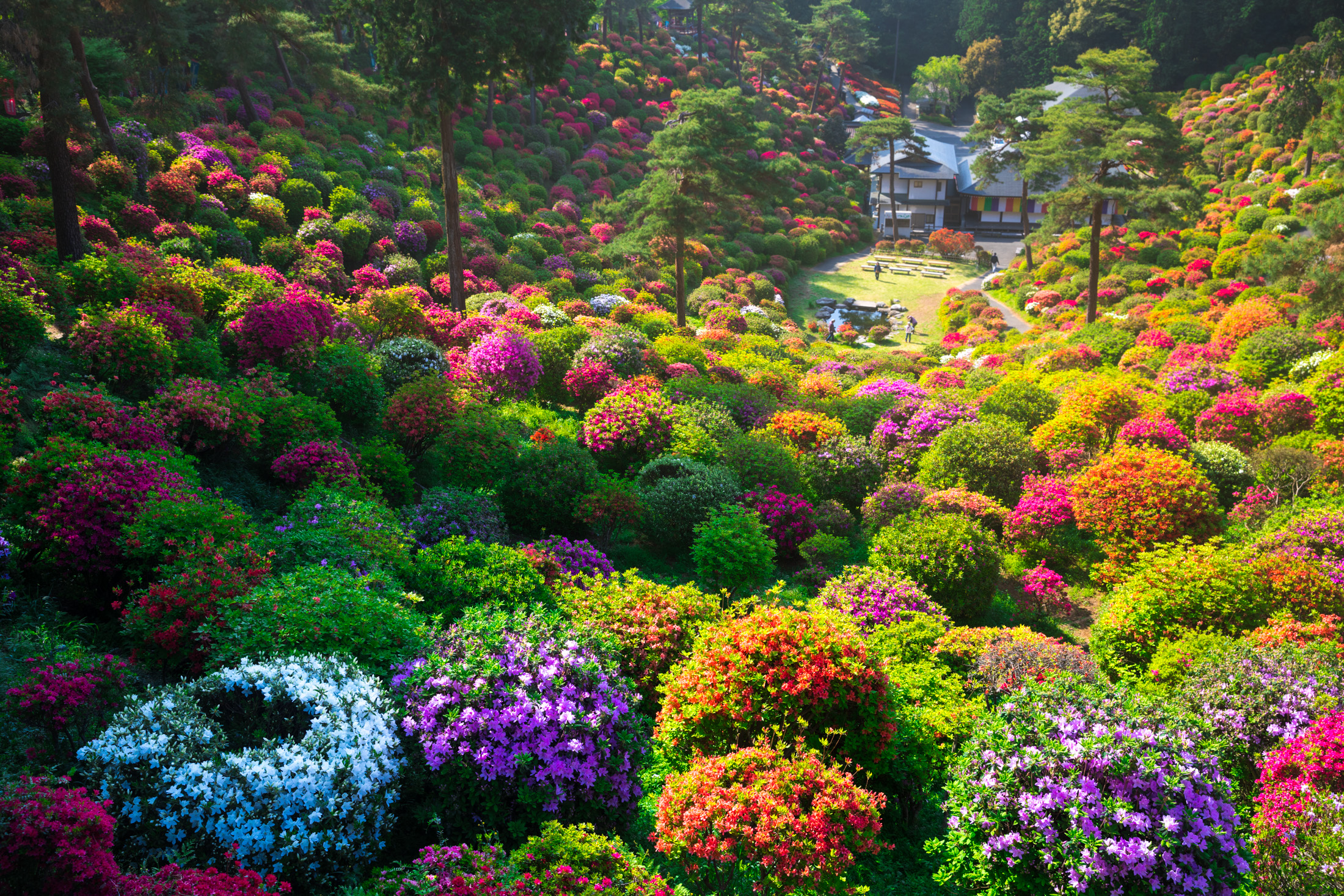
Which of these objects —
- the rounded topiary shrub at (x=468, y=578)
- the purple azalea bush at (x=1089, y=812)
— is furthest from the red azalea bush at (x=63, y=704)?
the purple azalea bush at (x=1089, y=812)

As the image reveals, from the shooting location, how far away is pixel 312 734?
20.9 feet

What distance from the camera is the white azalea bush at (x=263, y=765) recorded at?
18.9 feet

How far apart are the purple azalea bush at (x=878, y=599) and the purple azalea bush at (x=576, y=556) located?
11.1 ft

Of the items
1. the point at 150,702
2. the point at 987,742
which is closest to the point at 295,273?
the point at 150,702

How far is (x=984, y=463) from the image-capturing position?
1594 centimetres

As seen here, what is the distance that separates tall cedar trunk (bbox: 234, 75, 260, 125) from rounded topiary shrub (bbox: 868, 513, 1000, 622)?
30050mm

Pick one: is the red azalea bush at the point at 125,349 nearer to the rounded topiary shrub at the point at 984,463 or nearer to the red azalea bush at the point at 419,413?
the red azalea bush at the point at 419,413

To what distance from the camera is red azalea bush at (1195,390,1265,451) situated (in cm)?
1686

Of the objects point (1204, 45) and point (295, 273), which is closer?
point (295, 273)

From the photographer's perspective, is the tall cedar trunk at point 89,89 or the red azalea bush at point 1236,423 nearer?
the tall cedar trunk at point 89,89

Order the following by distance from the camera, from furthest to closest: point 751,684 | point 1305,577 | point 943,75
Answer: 1. point 943,75
2. point 1305,577
3. point 751,684

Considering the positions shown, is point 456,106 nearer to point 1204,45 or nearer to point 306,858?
point 306,858

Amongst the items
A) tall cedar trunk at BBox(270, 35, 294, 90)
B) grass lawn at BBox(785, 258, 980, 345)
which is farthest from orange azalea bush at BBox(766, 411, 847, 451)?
tall cedar trunk at BBox(270, 35, 294, 90)

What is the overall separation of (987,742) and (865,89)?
93.2 m
